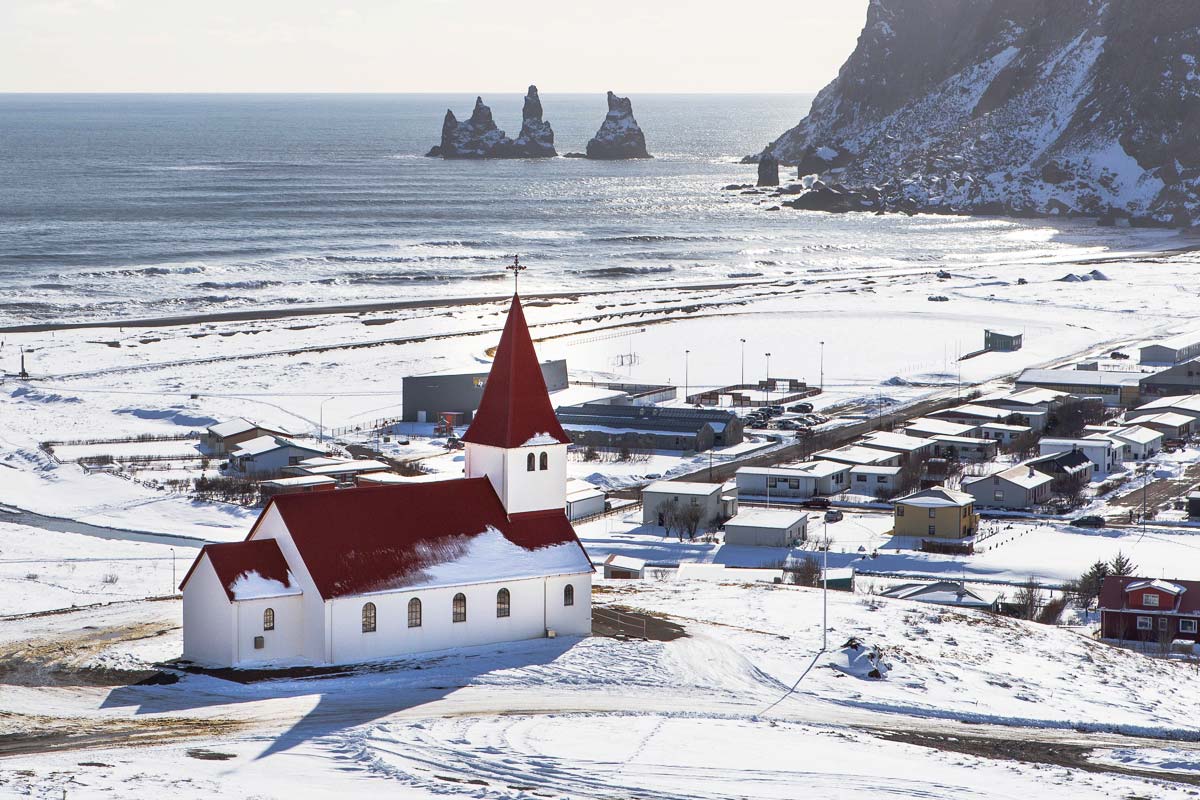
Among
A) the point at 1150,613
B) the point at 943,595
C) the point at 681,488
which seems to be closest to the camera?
the point at 1150,613

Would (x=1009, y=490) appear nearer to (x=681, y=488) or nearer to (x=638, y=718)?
(x=681, y=488)

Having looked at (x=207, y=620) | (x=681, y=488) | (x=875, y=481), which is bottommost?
(x=875, y=481)

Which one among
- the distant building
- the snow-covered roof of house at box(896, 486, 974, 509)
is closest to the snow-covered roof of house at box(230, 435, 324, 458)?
the snow-covered roof of house at box(896, 486, 974, 509)

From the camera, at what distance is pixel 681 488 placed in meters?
63.2

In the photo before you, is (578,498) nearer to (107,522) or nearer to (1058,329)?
(107,522)

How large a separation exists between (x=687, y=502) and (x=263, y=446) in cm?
1996

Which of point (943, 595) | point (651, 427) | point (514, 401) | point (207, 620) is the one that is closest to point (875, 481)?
point (651, 427)

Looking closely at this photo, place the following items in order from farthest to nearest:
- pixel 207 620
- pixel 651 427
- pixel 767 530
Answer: pixel 651 427 → pixel 767 530 → pixel 207 620

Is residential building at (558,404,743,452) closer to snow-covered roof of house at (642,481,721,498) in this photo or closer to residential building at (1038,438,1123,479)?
snow-covered roof of house at (642,481,721,498)

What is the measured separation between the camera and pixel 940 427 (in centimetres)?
7981

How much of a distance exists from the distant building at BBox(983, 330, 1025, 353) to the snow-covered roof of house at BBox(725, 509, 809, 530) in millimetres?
48101

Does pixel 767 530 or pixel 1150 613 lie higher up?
pixel 1150 613

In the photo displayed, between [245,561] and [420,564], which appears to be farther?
[420,564]

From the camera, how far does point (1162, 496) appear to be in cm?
6812
